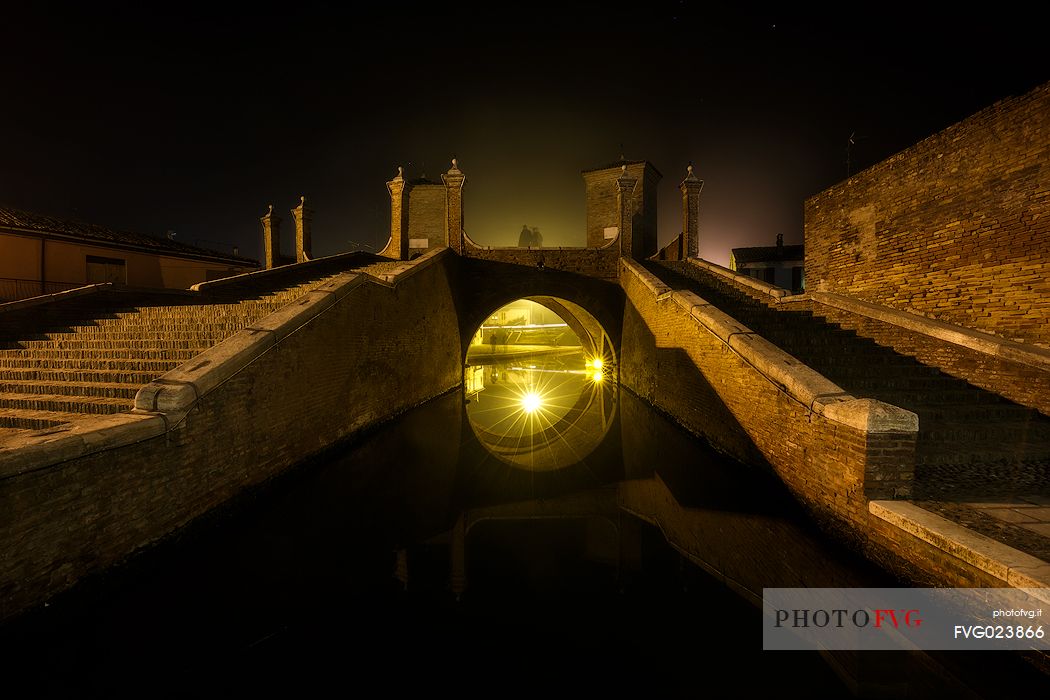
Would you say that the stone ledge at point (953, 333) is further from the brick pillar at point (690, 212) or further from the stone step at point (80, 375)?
the stone step at point (80, 375)

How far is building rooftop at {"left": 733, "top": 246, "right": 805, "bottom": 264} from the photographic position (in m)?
23.0

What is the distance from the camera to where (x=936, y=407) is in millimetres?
5609

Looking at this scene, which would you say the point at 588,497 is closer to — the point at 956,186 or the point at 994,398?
the point at 994,398

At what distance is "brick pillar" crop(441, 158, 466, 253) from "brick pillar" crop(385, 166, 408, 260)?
148 cm

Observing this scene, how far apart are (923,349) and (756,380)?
371cm

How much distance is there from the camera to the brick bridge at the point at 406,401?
10.7 ft

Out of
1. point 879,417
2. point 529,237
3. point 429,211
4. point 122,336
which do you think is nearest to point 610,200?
point 429,211

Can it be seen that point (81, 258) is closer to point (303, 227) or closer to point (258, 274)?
point (303, 227)

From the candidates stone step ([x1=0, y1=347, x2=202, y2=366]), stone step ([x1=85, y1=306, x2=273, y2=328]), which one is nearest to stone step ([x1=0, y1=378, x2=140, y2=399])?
A: stone step ([x1=0, y1=347, x2=202, y2=366])

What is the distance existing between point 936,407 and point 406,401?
1021 centimetres

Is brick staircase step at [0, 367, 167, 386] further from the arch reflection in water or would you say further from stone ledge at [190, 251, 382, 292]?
the arch reflection in water

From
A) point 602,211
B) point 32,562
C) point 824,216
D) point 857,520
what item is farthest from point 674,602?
point 602,211

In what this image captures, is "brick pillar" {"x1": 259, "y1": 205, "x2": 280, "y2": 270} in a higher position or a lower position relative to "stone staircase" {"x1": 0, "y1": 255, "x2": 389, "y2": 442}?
higher

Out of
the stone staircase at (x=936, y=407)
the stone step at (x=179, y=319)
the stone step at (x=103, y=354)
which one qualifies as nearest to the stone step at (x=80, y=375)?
the stone step at (x=103, y=354)
